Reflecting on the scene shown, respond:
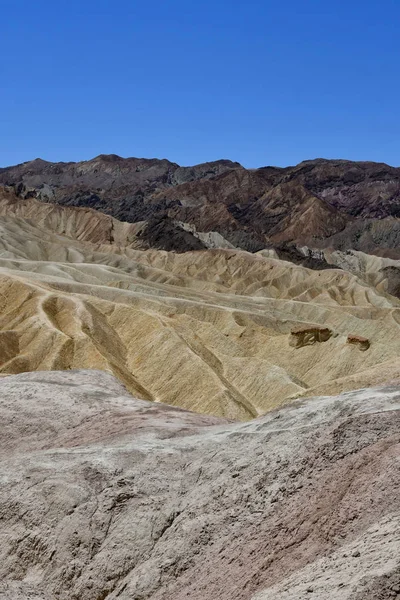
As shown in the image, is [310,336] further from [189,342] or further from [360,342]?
[189,342]

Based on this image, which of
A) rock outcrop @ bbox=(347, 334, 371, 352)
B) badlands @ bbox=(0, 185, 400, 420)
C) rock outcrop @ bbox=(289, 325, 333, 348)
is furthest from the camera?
rock outcrop @ bbox=(289, 325, 333, 348)

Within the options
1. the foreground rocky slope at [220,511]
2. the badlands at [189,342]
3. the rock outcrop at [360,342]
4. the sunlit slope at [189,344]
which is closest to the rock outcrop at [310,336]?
the badlands at [189,342]

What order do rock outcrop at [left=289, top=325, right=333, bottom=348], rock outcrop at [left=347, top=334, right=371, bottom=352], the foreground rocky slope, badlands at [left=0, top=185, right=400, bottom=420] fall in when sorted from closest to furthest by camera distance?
the foreground rocky slope
badlands at [left=0, top=185, right=400, bottom=420]
rock outcrop at [left=347, top=334, right=371, bottom=352]
rock outcrop at [left=289, top=325, right=333, bottom=348]

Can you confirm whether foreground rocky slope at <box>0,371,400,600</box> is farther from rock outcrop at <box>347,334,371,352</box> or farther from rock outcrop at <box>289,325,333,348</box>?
rock outcrop at <box>289,325,333,348</box>

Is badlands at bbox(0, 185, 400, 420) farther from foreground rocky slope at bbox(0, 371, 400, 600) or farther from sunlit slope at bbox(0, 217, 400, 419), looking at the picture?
foreground rocky slope at bbox(0, 371, 400, 600)

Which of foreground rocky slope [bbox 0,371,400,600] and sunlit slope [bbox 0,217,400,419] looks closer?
foreground rocky slope [bbox 0,371,400,600]

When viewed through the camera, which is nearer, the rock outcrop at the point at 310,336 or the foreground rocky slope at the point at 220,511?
the foreground rocky slope at the point at 220,511

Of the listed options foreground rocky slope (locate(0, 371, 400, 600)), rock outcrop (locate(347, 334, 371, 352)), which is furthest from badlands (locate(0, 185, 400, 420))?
foreground rocky slope (locate(0, 371, 400, 600))

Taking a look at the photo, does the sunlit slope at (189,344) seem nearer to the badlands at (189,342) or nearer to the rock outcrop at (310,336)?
the badlands at (189,342)

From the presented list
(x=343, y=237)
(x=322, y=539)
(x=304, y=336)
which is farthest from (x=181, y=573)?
(x=343, y=237)
